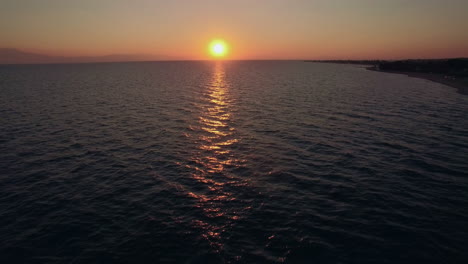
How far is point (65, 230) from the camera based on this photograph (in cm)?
1795

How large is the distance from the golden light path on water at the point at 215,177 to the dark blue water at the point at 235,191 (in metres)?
0.13

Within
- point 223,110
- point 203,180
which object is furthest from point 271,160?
point 223,110

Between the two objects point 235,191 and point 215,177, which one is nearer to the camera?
point 235,191

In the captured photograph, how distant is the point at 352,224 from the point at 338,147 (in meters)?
16.1

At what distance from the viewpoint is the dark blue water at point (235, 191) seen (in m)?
16.1

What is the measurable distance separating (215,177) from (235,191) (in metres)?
3.46

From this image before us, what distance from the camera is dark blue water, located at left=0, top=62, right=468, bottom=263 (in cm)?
1606

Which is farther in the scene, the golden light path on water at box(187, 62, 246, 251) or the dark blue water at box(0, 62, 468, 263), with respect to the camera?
the golden light path on water at box(187, 62, 246, 251)

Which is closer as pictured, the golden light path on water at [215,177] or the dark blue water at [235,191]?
the dark blue water at [235,191]

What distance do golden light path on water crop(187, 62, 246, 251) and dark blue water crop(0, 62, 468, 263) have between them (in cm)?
13

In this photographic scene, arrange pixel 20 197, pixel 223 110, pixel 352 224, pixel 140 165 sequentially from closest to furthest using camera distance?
pixel 352 224 → pixel 20 197 → pixel 140 165 → pixel 223 110

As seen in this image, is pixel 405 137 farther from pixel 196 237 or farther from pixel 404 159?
pixel 196 237

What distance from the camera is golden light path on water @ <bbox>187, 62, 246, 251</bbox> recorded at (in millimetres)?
18297

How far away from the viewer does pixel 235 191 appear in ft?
74.5
